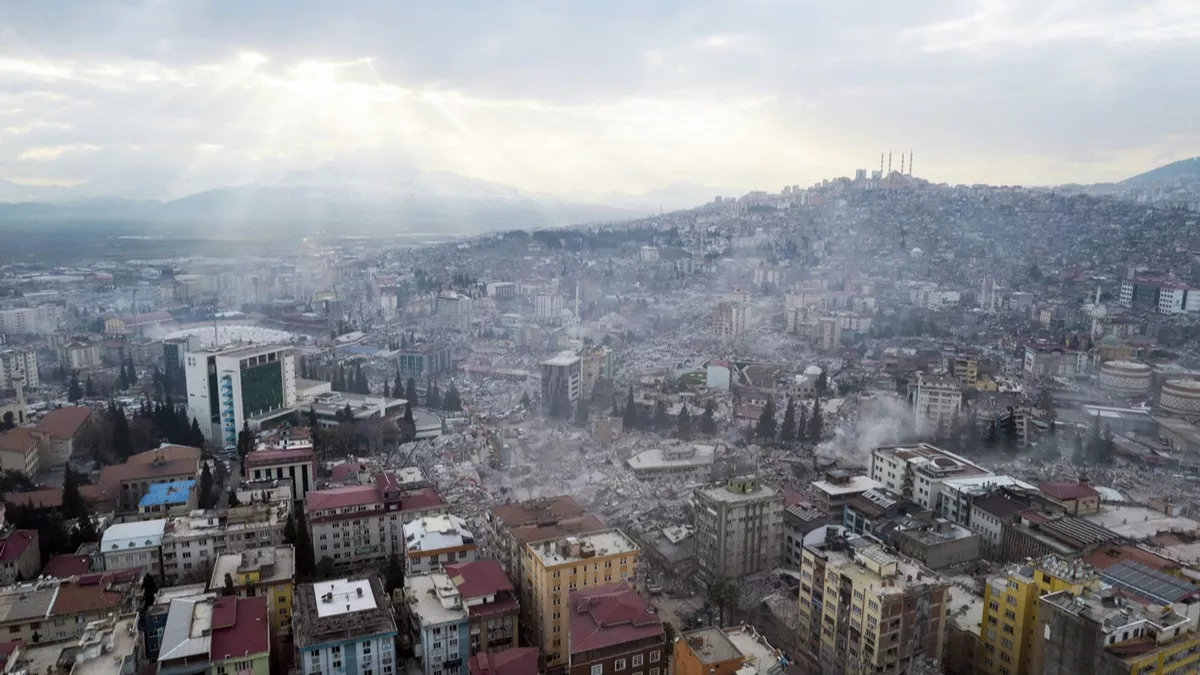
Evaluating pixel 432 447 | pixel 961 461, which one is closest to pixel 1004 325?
pixel 961 461

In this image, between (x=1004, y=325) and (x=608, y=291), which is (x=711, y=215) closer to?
(x=608, y=291)

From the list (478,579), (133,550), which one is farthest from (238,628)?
(133,550)

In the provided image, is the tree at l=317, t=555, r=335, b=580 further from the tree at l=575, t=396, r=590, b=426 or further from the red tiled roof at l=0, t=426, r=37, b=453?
the tree at l=575, t=396, r=590, b=426

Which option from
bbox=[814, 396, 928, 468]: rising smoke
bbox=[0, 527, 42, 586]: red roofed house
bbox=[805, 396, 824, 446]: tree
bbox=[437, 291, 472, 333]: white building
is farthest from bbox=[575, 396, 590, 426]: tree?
bbox=[437, 291, 472, 333]: white building

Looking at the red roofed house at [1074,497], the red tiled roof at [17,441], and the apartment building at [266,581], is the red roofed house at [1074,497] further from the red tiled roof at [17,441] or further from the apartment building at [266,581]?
the red tiled roof at [17,441]

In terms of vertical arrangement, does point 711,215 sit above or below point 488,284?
above

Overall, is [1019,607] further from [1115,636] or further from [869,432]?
[869,432]

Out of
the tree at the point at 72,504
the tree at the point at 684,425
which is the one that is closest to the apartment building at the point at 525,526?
the tree at the point at 72,504
